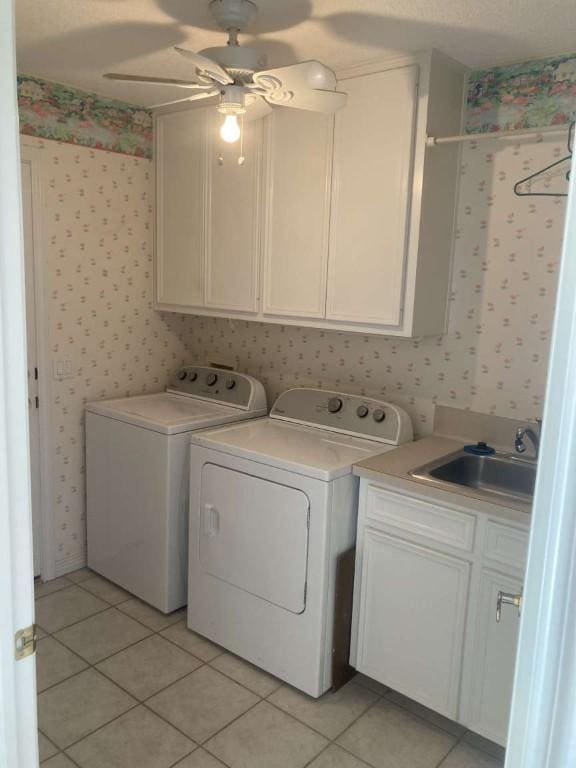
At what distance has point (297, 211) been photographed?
2.70 metres

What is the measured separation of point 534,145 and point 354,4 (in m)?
0.90

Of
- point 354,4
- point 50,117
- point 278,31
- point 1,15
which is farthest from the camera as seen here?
point 50,117

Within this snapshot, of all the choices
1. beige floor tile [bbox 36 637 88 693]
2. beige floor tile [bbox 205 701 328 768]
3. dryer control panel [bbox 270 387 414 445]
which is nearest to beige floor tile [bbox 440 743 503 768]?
beige floor tile [bbox 205 701 328 768]

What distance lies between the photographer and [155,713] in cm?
230

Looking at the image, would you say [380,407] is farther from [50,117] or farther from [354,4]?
[50,117]

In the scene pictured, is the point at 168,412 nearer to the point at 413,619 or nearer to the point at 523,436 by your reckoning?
the point at 413,619

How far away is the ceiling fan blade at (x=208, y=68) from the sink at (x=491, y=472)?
4.95ft

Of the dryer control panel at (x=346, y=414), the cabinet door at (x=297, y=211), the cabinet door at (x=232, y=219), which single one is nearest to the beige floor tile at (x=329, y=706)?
the dryer control panel at (x=346, y=414)

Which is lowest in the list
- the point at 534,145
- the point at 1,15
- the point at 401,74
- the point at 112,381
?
the point at 112,381

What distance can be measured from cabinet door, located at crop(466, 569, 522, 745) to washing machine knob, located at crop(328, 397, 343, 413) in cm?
107

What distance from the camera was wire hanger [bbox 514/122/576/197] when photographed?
230 centimetres

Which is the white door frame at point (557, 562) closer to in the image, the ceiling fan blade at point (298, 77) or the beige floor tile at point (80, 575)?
the ceiling fan blade at point (298, 77)

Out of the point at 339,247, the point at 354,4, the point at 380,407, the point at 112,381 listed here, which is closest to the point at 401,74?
the point at 354,4

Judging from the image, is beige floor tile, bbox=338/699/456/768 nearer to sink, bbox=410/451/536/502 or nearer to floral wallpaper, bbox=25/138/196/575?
sink, bbox=410/451/536/502
